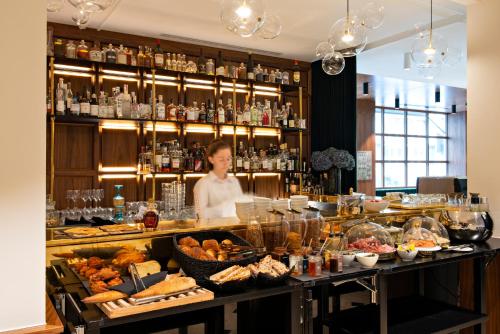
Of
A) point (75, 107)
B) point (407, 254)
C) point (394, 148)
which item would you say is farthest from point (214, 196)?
point (394, 148)

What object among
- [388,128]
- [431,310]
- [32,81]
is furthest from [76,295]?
[388,128]

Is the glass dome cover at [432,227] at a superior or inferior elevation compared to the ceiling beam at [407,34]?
inferior

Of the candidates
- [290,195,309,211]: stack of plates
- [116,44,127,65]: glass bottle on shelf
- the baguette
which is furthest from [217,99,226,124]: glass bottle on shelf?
the baguette

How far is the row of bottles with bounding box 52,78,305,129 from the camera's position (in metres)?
4.49

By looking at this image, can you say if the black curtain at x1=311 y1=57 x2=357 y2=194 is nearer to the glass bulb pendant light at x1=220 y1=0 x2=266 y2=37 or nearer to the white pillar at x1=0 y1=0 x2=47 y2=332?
the glass bulb pendant light at x1=220 y1=0 x2=266 y2=37

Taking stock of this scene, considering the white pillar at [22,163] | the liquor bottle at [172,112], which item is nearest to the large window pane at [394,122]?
the liquor bottle at [172,112]

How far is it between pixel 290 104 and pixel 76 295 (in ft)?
15.5

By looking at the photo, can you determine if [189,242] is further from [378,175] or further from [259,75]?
[378,175]

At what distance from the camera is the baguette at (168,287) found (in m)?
1.63

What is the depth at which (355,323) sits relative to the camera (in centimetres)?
252

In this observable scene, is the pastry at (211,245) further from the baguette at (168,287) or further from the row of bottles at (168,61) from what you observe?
the row of bottles at (168,61)

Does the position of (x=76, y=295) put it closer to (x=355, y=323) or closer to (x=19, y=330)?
(x=19, y=330)

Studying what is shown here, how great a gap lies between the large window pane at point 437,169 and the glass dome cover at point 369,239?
12174 millimetres

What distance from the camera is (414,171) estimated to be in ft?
43.9
